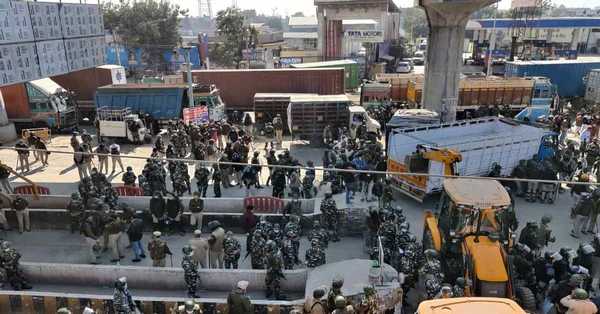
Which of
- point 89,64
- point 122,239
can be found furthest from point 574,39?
point 122,239

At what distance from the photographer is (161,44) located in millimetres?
49844

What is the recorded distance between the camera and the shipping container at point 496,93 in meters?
23.5

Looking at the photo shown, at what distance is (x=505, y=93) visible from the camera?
2362cm

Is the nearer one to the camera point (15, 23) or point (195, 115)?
point (15, 23)

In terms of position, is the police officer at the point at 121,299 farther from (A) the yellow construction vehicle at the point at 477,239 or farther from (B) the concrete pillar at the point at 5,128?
(B) the concrete pillar at the point at 5,128

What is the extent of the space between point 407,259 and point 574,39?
56.0 metres

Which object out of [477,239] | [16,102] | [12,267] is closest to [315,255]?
[477,239]

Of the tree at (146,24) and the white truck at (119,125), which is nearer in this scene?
the white truck at (119,125)

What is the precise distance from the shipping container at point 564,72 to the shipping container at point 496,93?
17.8 feet

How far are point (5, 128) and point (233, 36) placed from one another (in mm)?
30033

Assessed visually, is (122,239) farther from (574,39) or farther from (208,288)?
(574,39)

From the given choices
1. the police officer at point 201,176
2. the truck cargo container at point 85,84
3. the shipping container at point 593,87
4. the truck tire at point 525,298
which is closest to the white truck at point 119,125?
the truck cargo container at point 85,84

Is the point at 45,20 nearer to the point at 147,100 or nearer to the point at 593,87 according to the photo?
the point at 147,100

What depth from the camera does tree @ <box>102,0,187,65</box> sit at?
48375 millimetres
